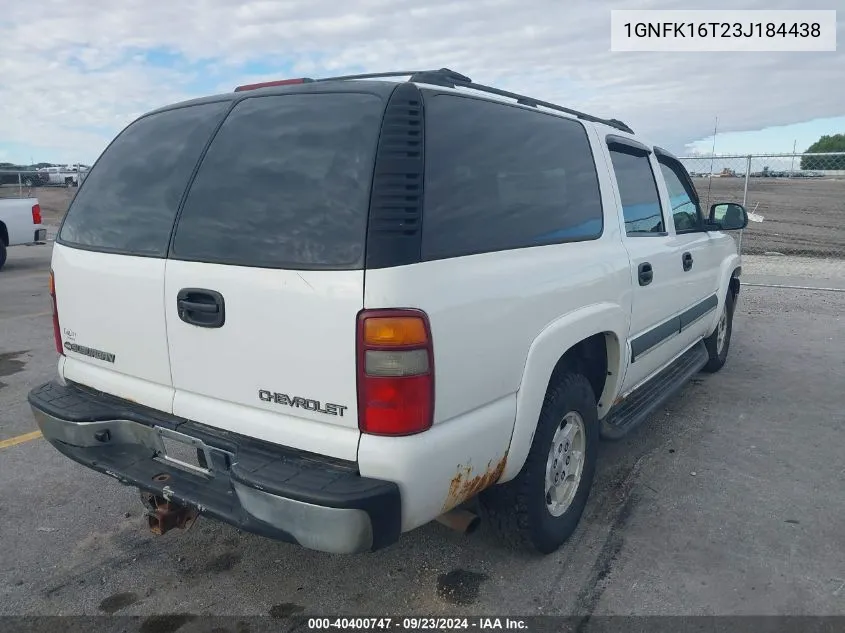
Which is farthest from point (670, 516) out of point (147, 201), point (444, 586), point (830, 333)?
point (830, 333)

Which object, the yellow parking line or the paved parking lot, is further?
the yellow parking line

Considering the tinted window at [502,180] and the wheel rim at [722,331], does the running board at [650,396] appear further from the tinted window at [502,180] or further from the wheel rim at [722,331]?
the tinted window at [502,180]

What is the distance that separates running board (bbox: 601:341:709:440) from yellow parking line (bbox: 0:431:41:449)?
3.60m

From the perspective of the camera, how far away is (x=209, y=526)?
11.0 ft

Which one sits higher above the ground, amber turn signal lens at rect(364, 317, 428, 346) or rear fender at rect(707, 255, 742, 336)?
amber turn signal lens at rect(364, 317, 428, 346)

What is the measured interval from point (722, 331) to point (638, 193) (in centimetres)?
272

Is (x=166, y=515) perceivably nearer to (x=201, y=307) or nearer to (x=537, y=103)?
(x=201, y=307)

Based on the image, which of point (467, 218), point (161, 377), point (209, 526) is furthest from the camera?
point (209, 526)

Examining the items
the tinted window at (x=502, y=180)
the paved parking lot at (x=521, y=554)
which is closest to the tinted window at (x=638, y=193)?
the tinted window at (x=502, y=180)

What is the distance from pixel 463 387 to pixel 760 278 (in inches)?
432

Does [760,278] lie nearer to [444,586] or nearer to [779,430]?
[779,430]

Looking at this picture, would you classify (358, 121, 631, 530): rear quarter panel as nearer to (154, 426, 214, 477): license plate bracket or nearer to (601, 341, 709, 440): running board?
(154, 426, 214, 477): license plate bracket

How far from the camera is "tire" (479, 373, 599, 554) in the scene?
9.22ft

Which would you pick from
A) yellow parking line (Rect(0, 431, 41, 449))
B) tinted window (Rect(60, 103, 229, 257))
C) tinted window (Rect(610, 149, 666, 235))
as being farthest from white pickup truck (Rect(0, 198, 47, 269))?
tinted window (Rect(610, 149, 666, 235))
